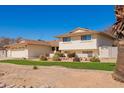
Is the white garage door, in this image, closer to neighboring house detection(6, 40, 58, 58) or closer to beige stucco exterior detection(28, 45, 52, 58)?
neighboring house detection(6, 40, 58, 58)

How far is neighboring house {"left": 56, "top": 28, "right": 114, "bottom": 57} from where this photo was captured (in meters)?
36.2

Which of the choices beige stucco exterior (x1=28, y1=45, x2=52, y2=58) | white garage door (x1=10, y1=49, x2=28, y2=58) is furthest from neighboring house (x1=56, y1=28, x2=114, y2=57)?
white garage door (x1=10, y1=49, x2=28, y2=58)

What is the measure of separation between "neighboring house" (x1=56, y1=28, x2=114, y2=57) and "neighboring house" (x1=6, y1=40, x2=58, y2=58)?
21.5 ft

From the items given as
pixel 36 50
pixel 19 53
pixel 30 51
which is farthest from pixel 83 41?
pixel 19 53

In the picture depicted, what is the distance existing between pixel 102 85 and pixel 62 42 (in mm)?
29985

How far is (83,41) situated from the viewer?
37281 mm

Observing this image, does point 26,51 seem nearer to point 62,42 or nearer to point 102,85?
point 62,42

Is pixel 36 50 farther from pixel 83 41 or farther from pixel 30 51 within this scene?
pixel 83 41

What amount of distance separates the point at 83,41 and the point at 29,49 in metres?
11.0

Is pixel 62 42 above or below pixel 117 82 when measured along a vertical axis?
above
